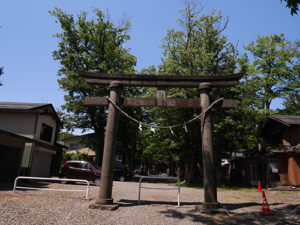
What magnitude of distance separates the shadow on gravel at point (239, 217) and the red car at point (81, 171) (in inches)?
421

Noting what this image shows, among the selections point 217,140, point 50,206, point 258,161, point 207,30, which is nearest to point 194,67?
point 207,30

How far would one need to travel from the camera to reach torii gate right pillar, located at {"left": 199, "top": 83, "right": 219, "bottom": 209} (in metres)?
6.29

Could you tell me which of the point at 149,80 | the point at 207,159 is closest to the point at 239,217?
the point at 207,159

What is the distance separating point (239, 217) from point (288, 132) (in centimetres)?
1562

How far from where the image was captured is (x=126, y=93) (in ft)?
78.3

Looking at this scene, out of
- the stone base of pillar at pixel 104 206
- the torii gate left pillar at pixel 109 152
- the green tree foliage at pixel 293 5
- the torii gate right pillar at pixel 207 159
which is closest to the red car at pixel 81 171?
the torii gate left pillar at pixel 109 152

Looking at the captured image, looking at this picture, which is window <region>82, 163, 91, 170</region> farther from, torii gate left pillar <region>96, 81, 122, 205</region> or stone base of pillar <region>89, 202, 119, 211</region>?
stone base of pillar <region>89, 202, 119, 211</region>

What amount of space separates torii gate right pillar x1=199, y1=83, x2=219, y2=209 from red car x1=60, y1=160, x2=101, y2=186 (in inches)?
435

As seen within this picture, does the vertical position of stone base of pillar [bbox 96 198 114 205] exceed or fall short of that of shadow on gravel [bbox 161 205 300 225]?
it exceeds it

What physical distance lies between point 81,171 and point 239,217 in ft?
42.2

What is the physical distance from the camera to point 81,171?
52.0ft

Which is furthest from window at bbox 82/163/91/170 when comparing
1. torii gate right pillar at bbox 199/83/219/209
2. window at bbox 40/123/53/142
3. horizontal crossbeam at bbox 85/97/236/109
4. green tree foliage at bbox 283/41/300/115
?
green tree foliage at bbox 283/41/300/115

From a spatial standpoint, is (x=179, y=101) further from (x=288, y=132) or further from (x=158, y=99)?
(x=288, y=132)

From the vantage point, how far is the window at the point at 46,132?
64.8ft
